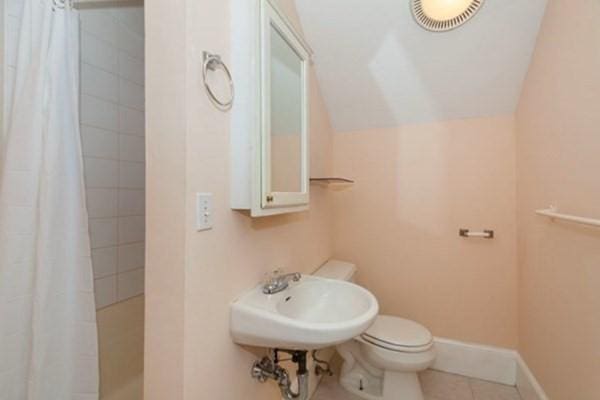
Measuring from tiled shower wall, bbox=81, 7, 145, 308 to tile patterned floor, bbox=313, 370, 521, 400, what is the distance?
127 cm

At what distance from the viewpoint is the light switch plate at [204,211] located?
33.1 inches

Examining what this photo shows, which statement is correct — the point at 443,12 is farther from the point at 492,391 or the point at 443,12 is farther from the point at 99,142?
the point at 492,391

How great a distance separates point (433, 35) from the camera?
1565mm

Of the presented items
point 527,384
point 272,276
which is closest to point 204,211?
point 272,276

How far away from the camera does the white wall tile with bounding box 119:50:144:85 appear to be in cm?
154

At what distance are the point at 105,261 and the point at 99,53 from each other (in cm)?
105

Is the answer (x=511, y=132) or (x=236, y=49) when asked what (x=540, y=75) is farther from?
(x=236, y=49)

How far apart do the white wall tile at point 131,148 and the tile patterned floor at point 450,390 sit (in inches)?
68.5

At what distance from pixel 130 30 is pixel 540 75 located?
219cm

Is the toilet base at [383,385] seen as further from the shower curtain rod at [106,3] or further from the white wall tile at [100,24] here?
the white wall tile at [100,24]

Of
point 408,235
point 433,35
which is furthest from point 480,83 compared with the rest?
point 408,235

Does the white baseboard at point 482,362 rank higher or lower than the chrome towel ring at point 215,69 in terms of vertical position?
lower

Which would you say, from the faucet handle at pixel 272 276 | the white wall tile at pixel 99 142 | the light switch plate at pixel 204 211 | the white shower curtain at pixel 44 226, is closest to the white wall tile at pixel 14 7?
the white shower curtain at pixel 44 226

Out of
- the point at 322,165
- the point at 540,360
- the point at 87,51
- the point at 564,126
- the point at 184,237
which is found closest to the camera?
the point at 184,237
